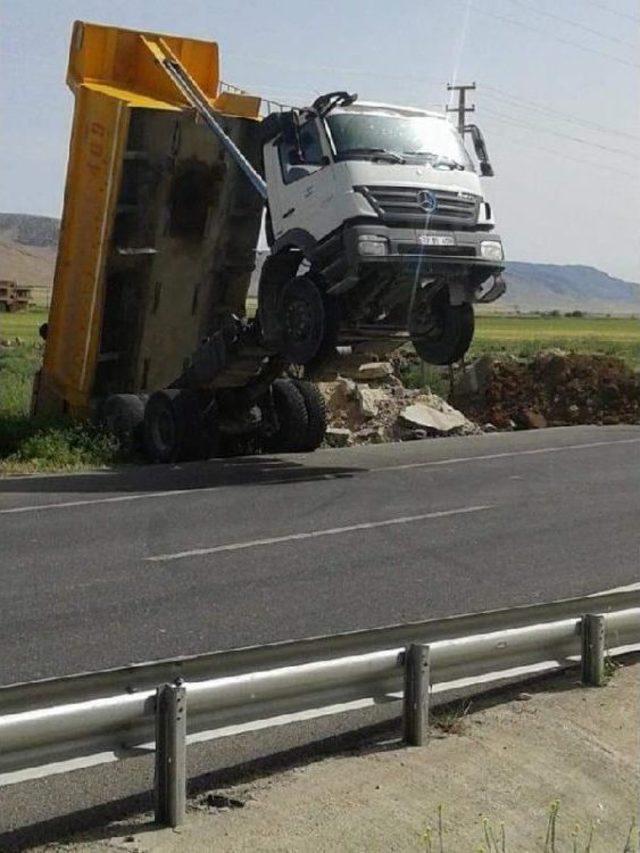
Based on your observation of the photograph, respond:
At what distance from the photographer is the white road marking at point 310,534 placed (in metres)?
10.8

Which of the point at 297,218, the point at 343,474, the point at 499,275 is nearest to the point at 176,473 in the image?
the point at 343,474

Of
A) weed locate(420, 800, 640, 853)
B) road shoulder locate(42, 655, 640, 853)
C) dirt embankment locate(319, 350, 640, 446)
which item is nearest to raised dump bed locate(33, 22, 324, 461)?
dirt embankment locate(319, 350, 640, 446)

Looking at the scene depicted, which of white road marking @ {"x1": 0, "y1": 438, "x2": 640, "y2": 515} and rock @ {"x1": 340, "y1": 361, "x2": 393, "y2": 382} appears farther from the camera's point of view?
rock @ {"x1": 340, "y1": 361, "x2": 393, "y2": 382}

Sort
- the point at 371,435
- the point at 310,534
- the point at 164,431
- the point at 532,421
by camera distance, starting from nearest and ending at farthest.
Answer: the point at 310,534
the point at 164,431
the point at 371,435
the point at 532,421

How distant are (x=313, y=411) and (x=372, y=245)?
4216 millimetres

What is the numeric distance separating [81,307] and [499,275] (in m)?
4.85

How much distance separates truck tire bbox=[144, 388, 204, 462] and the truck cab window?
9.94 feet

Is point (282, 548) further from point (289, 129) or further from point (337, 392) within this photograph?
point (337, 392)

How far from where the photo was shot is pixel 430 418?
21.5m

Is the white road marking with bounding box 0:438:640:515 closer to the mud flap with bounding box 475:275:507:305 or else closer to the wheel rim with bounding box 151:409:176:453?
the wheel rim with bounding box 151:409:176:453

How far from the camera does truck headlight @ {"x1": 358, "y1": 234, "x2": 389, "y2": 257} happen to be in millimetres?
14297

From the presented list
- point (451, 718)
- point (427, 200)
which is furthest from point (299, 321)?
point (451, 718)

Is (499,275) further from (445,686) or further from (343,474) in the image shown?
(445,686)

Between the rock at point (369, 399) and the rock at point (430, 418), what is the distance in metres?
0.39
